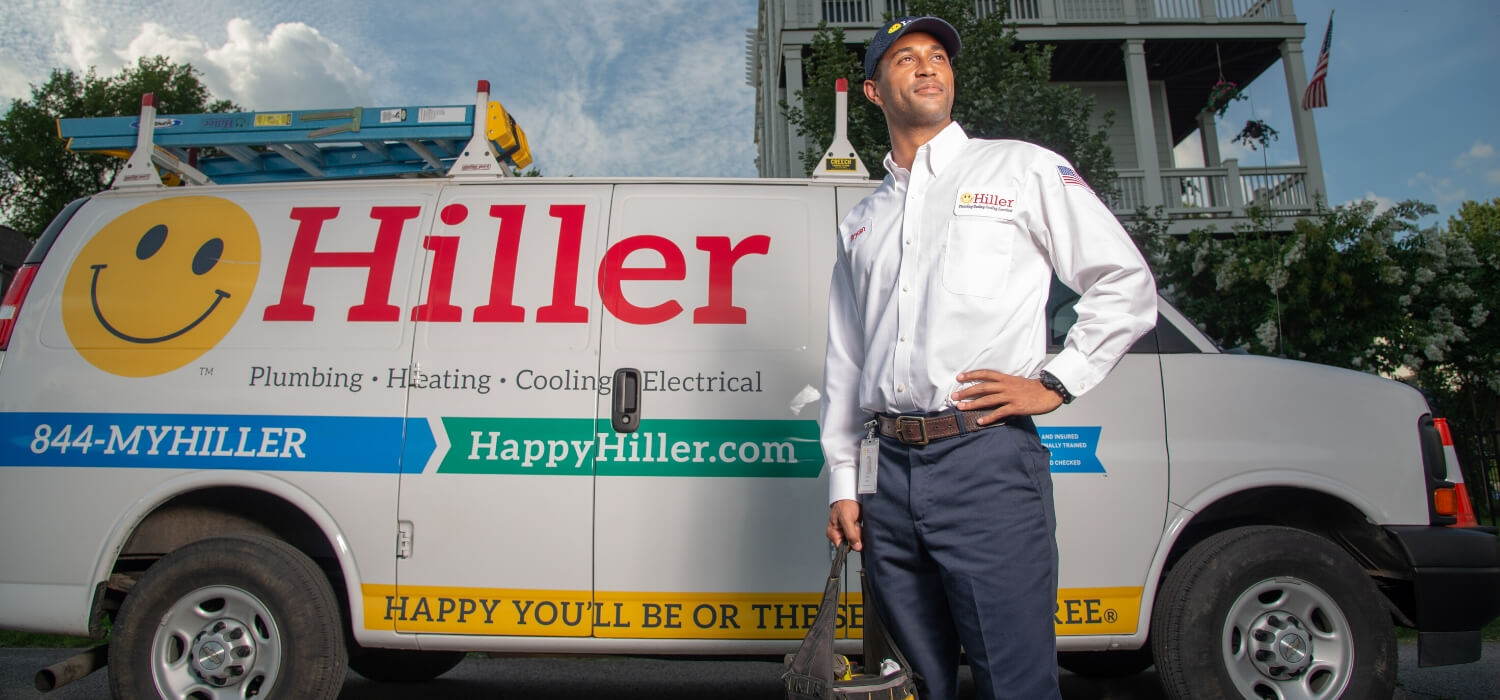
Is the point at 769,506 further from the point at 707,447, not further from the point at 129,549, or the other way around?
the point at 129,549

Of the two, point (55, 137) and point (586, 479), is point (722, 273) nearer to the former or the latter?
point (586, 479)

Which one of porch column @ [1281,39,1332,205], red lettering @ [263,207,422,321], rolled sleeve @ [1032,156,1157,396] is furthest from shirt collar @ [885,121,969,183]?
porch column @ [1281,39,1332,205]

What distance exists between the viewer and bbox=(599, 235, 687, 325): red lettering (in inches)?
130

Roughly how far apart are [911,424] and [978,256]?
393 millimetres

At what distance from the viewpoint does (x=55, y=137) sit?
63.0 ft

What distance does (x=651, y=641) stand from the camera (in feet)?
10.3

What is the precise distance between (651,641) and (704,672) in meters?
2.17

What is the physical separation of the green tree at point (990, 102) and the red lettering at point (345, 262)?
244 inches

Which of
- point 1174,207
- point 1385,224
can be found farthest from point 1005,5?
point 1174,207

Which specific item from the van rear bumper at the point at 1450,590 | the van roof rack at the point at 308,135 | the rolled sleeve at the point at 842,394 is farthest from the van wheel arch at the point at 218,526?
the van rear bumper at the point at 1450,590

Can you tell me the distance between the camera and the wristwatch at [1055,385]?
1.80 meters

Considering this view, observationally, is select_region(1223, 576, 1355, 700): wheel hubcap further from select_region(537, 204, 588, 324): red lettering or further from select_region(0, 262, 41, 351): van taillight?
select_region(0, 262, 41, 351): van taillight

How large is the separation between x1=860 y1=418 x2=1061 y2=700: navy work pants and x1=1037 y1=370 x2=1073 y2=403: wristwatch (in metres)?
0.11

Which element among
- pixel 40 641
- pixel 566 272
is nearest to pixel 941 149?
pixel 566 272
